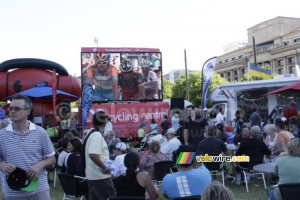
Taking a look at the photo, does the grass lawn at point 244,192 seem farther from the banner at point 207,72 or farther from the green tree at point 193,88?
the green tree at point 193,88

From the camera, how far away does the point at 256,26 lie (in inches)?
3017

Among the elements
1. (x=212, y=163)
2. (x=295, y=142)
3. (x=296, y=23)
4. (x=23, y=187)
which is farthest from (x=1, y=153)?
(x=296, y=23)

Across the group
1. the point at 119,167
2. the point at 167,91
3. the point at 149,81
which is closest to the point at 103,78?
the point at 149,81

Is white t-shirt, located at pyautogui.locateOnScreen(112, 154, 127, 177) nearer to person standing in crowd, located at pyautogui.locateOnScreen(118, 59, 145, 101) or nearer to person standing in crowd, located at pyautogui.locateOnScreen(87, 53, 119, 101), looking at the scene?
person standing in crowd, located at pyautogui.locateOnScreen(87, 53, 119, 101)

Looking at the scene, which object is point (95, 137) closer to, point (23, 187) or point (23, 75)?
point (23, 187)

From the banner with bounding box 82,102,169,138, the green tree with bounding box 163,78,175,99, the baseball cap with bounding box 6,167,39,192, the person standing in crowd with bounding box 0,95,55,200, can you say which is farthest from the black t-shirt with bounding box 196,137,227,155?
the green tree with bounding box 163,78,175,99

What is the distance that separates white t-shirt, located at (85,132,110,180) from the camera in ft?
14.3

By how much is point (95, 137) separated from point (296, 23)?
255 feet

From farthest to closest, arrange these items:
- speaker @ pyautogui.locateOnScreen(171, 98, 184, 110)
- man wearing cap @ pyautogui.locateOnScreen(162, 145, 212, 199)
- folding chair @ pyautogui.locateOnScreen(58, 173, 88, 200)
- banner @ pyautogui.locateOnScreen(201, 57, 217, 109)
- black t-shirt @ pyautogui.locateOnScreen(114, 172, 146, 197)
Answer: speaker @ pyautogui.locateOnScreen(171, 98, 184, 110) → banner @ pyautogui.locateOnScreen(201, 57, 217, 109) → folding chair @ pyautogui.locateOnScreen(58, 173, 88, 200) → black t-shirt @ pyautogui.locateOnScreen(114, 172, 146, 197) → man wearing cap @ pyautogui.locateOnScreen(162, 145, 212, 199)

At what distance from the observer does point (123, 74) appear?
19.4m

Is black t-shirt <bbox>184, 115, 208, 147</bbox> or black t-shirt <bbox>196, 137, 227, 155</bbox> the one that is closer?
black t-shirt <bbox>196, 137, 227, 155</bbox>

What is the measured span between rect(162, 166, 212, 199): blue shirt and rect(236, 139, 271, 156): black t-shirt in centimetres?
351

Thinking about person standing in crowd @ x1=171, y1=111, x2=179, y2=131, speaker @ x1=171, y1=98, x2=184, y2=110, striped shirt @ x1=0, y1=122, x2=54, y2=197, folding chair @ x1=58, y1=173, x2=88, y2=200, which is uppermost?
speaker @ x1=171, y1=98, x2=184, y2=110

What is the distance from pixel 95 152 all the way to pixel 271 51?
63.2m
